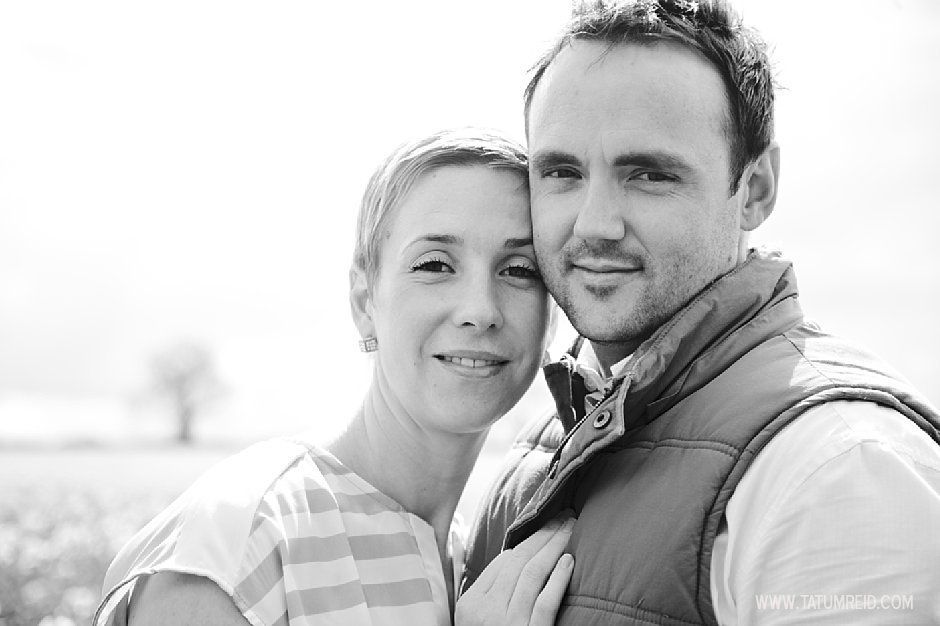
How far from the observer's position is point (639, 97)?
279 centimetres

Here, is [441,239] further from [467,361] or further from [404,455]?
[404,455]

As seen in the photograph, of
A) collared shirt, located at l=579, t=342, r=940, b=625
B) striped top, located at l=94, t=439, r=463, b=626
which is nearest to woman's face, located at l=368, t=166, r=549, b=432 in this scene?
striped top, located at l=94, t=439, r=463, b=626

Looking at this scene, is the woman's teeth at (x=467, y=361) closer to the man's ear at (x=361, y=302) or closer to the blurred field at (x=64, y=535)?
the man's ear at (x=361, y=302)

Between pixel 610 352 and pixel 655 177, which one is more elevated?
pixel 655 177

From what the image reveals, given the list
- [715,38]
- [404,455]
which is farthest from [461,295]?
[715,38]

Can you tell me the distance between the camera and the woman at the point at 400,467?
8.04 feet

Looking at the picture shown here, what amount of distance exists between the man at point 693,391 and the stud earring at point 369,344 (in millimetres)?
619

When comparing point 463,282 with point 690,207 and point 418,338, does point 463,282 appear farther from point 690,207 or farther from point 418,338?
point 690,207

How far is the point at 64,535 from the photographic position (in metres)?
6.04

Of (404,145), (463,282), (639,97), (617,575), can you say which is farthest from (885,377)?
(404,145)

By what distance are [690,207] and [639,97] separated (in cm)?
36

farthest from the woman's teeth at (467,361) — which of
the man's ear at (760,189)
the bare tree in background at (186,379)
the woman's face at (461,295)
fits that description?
the bare tree in background at (186,379)

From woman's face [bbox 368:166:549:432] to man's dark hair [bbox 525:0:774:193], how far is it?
0.54 meters

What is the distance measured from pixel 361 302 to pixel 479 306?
0.57m
